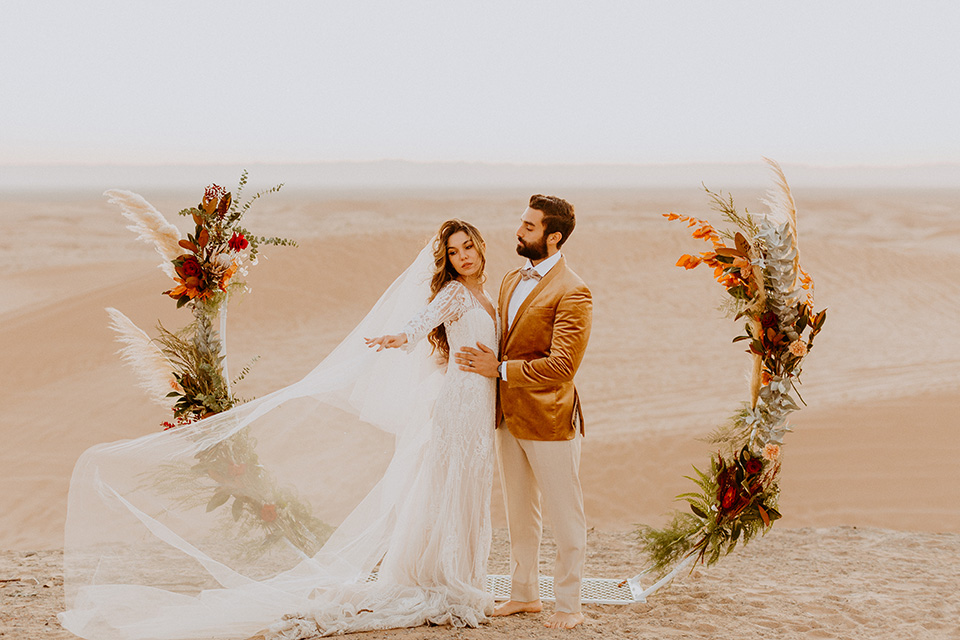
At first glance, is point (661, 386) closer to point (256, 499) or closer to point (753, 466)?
point (753, 466)

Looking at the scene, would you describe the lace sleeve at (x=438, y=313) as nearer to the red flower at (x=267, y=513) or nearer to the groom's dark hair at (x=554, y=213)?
the groom's dark hair at (x=554, y=213)

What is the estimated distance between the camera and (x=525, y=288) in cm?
510

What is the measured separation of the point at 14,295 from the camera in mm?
20531

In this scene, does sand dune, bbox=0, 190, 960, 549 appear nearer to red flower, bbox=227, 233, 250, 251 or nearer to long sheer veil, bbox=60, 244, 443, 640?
long sheer veil, bbox=60, 244, 443, 640

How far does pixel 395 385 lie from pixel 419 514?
2.58 ft

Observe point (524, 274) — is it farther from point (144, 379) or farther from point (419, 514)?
point (144, 379)

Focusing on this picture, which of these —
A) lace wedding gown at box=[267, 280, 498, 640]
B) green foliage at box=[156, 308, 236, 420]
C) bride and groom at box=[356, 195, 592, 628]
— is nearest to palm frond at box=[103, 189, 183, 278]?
green foliage at box=[156, 308, 236, 420]

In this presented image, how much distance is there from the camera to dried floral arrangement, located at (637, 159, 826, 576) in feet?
17.4

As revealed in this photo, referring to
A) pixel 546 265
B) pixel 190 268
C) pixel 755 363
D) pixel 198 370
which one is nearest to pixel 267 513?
pixel 198 370

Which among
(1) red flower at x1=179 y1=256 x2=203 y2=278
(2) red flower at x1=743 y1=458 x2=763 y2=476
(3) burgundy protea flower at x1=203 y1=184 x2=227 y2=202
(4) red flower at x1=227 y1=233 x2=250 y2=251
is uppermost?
(3) burgundy protea flower at x1=203 y1=184 x2=227 y2=202

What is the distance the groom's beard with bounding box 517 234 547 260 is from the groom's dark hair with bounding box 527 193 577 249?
0.05 m

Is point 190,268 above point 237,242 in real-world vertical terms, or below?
below

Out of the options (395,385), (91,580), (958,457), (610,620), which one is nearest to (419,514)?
(395,385)

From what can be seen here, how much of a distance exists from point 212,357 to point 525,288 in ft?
7.04
